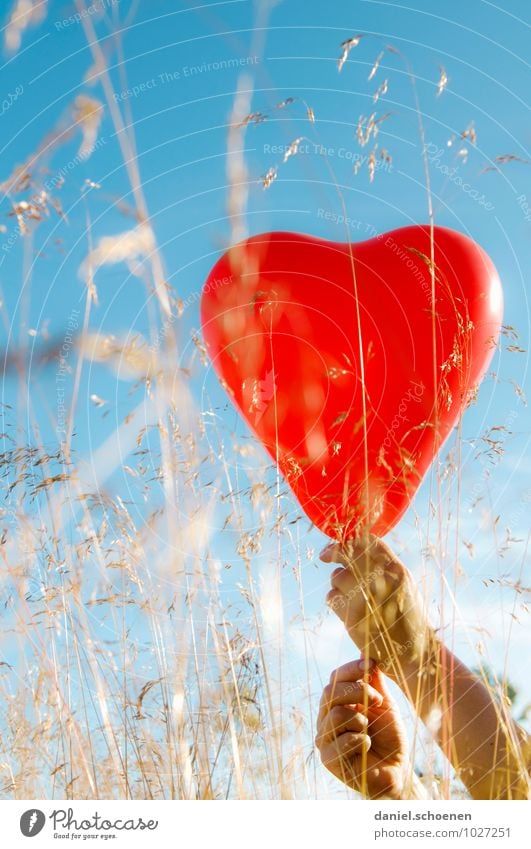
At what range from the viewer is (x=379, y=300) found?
261 cm

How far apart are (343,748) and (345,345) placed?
1243 mm

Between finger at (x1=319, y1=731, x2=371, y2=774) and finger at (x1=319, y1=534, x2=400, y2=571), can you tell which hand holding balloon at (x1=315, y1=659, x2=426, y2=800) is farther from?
finger at (x1=319, y1=534, x2=400, y2=571)

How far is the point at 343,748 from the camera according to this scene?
1802mm

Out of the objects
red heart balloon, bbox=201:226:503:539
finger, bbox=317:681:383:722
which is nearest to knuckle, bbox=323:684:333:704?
finger, bbox=317:681:383:722

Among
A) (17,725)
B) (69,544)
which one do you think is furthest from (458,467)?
(17,725)

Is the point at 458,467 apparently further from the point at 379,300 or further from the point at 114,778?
the point at 114,778

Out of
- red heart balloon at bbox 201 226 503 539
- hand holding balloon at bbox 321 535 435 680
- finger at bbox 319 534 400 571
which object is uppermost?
red heart balloon at bbox 201 226 503 539

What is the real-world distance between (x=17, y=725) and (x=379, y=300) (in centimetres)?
172

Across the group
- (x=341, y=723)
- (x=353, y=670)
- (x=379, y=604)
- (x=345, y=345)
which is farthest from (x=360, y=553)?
(x=345, y=345)

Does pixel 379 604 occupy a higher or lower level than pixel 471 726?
higher

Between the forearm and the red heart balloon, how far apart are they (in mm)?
506

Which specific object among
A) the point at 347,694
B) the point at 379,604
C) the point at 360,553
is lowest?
the point at 347,694

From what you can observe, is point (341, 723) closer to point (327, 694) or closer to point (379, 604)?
point (327, 694)

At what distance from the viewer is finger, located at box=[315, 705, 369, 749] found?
1.84 metres
